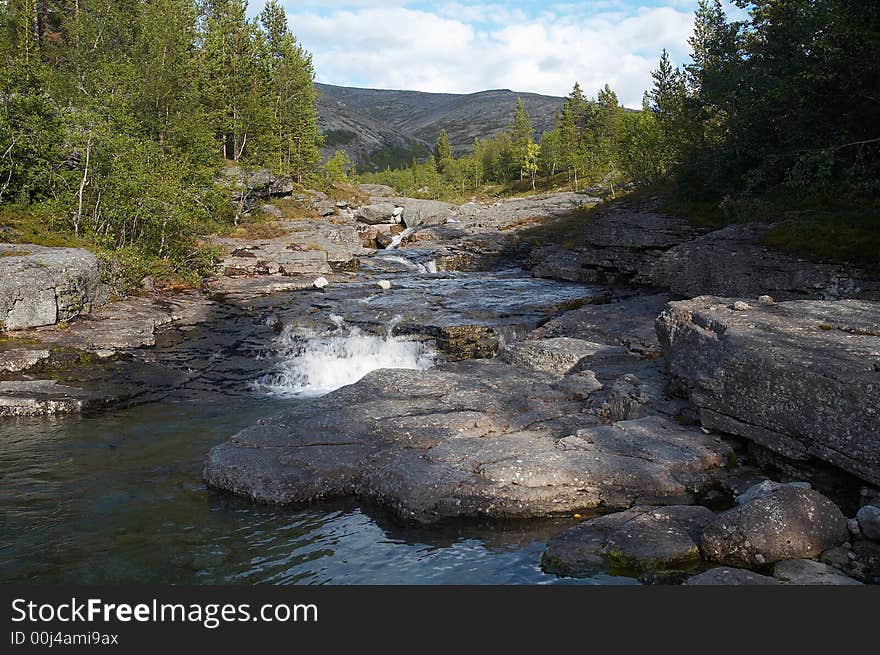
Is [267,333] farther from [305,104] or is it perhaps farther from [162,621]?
[305,104]

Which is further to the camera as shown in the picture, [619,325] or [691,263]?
[691,263]

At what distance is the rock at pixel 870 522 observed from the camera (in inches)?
339

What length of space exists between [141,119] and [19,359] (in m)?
32.5

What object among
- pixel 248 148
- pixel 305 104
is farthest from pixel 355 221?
pixel 305 104

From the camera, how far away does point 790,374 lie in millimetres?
11023

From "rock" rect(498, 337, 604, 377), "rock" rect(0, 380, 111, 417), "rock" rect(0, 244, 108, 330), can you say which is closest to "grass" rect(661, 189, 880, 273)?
"rock" rect(498, 337, 604, 377)

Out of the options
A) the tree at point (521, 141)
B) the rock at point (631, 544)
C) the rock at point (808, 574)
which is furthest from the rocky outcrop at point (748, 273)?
the tree at point (521, 141)

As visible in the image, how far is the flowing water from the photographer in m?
9.16

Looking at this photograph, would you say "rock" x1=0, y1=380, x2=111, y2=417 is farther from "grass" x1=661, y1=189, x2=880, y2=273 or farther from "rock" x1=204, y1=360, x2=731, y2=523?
"grass" x1=661, y1=189, x2=880, y2=273

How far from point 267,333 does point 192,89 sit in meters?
34.1

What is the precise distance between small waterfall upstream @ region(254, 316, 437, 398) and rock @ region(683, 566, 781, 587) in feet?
49.5

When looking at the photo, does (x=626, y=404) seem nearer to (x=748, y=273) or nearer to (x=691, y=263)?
(x=748, y=273)

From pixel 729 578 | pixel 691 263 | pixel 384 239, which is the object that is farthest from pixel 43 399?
pixel 384 239

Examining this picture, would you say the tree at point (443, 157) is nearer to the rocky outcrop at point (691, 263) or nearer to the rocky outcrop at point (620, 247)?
the rocky outcrop at point (620, 247)
